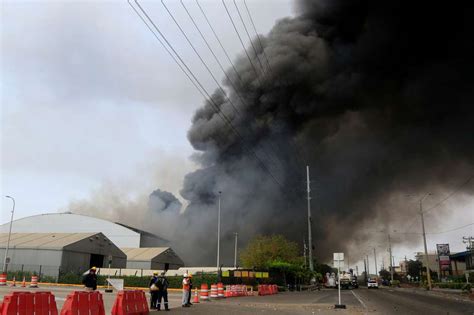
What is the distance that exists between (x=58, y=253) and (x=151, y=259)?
1621cm

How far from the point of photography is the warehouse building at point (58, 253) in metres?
45.8

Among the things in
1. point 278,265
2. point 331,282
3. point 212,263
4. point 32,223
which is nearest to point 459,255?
point 331,282

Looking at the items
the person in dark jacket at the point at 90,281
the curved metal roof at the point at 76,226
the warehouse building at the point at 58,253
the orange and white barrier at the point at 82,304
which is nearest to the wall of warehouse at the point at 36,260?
the warehouse building at the point at 58,253

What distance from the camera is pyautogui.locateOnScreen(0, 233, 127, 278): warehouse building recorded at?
45844 millimetres

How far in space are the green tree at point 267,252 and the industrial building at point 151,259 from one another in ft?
45.3

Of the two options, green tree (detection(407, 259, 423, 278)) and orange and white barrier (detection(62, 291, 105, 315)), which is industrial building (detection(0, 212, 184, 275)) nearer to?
orange and white barrier (detection(62, 291, 105, 315))

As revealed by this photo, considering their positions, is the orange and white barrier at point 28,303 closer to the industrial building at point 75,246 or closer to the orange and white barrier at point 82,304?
the orange and white barrier at point 82,304

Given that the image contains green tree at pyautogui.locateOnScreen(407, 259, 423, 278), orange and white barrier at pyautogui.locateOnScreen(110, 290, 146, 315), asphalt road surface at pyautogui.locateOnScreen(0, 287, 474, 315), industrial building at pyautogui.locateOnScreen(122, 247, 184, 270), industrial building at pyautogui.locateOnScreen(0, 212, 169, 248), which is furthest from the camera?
green tree at pyautogui.locateOnScreen(407, 259, 423, 278)

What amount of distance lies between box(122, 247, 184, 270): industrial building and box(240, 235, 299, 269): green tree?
13.8 metres

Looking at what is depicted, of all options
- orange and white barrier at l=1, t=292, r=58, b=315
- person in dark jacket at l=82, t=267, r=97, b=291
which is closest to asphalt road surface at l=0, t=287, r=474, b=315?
person in dark jacket at l=82, t=267, r=97, b=291

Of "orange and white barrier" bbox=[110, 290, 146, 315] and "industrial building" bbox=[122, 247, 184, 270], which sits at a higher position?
"industrial building" bbox=[122, 247, 184, 270]

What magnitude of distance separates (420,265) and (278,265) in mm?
80376

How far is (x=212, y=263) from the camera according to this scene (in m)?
73.8

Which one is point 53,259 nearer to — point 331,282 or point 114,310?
point 331,282
